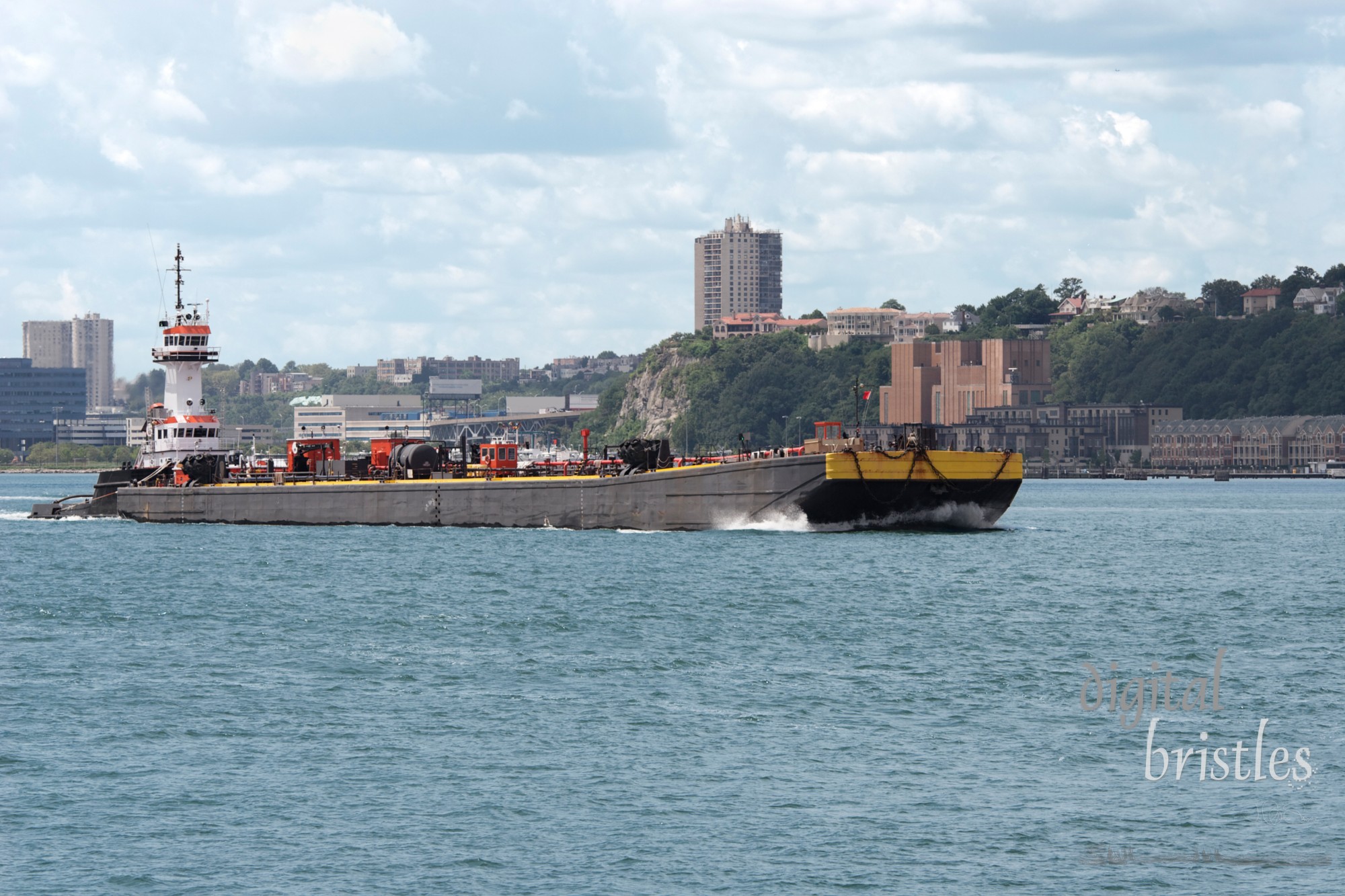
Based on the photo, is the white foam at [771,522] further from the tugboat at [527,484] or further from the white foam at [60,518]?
the white foam at [60,518]

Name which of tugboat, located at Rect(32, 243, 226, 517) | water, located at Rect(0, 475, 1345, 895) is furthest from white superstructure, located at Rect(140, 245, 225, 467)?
water, located at Rect(0, 475, 1345, 895)

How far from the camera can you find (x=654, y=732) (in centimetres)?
3011

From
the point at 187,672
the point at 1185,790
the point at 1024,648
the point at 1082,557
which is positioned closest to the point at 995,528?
the point at 1082,557

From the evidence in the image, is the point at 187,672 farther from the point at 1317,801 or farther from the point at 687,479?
the point at 687,479

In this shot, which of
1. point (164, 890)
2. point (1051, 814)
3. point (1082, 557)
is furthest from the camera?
point (1082, 557)

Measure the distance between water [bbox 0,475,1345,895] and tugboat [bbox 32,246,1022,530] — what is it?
27.1ft

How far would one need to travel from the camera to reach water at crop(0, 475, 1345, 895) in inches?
885

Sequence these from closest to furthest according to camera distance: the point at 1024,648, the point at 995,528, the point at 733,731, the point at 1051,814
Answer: the point at 1051,814 < the point at 733,731 < the point at 1024,648 < the point at 995,528

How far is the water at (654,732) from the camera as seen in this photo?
22.5 m

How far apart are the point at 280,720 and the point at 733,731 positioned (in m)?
8.03

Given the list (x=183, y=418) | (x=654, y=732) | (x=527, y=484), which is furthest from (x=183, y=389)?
(x=654, y=732)

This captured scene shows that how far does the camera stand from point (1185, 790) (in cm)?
2545

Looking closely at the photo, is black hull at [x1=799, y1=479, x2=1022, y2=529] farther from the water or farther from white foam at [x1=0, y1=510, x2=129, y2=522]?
white foam at [x1=0, y1=510, x2=129, y2=522]

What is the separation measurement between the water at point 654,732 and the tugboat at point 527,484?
27.1ft
